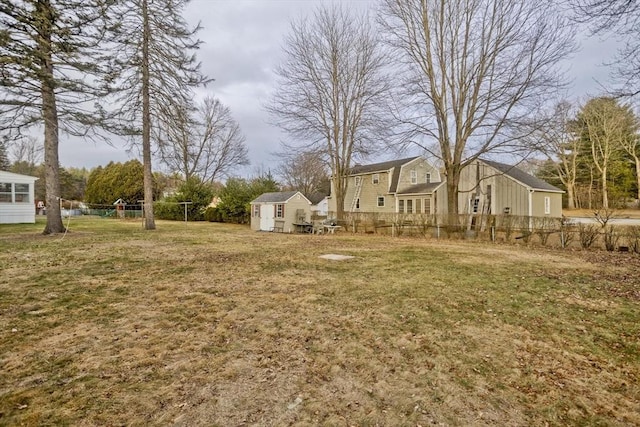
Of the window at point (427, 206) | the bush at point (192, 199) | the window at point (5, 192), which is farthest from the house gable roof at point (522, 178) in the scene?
the window at point (5, 192)

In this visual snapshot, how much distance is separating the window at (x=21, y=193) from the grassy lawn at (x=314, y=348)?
684 inches

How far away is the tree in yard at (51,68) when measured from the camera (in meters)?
6.62

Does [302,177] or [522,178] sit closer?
[522,178]

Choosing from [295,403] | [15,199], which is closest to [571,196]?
[295,403]

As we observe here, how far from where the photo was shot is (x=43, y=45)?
25.3 ft

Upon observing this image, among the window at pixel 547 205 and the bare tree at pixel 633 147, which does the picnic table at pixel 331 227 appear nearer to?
the window at pixel 547 205

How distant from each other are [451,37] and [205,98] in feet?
90.0

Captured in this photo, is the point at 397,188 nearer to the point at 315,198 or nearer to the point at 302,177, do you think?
the point at 315,198

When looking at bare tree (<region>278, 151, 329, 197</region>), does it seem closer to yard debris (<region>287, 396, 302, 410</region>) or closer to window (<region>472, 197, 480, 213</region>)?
window (<region>472, 197, 480, 213</region>)

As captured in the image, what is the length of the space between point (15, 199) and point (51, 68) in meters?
14.4

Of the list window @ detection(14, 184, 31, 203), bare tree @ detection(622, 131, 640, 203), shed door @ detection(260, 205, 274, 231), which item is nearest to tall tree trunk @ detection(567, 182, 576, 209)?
bare tree @ detection(622, 131, 640, 203)

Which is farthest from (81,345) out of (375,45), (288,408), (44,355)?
(375,45)

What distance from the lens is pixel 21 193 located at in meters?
19.9

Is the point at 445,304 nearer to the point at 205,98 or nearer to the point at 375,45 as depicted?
the point at 375,45
